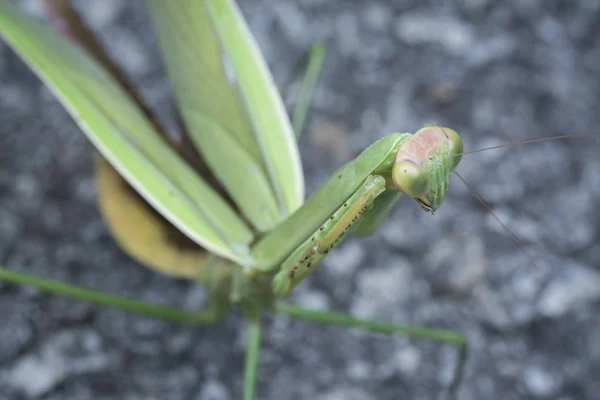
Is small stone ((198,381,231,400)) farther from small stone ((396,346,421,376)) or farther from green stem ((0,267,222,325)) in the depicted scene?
small stone ((396,346,421,376))

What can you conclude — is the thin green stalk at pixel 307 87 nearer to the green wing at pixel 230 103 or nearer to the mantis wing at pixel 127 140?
the green wing at pixel 230 103

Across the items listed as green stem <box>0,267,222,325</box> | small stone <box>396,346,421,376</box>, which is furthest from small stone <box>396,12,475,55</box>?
green stem <box>0,267,222,325</box>

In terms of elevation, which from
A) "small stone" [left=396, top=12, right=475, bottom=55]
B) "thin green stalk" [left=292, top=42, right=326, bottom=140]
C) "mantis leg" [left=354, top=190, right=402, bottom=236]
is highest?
"mantis leg" [left=354, top=190, right=402, bottom=236]

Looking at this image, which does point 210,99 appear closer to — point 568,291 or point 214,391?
point 214,391

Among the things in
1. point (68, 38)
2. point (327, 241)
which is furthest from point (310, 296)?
point (68, 38)

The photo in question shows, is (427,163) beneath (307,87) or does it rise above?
above

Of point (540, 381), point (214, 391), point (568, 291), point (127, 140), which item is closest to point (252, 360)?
point (214, 391)

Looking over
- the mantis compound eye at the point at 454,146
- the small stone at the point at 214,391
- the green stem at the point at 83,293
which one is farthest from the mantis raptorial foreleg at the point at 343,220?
the small stone at the point at 214,391
